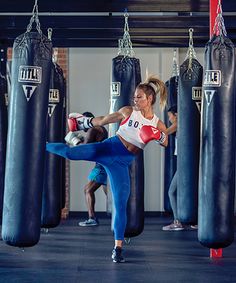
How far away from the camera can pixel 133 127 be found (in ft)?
13.8

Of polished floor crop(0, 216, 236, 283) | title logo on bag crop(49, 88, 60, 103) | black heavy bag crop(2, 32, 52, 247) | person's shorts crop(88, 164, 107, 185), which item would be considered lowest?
polished floor crop(0, 216, 236, 283)

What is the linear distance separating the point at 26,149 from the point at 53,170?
1319mm

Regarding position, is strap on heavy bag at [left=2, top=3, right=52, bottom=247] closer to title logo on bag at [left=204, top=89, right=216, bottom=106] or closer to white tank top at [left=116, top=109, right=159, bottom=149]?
white tank top at [left=116, top=109, right=159, bottom=149]

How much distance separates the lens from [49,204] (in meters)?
4.77

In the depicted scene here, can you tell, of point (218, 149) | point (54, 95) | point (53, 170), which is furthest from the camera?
point (54, 95)

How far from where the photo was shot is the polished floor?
12.2 ft

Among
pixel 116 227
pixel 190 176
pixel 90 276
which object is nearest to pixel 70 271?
pixel 90 276

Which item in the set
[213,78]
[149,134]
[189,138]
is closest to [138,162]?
[189,138]

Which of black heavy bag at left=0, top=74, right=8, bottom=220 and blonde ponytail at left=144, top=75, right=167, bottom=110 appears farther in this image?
black heavy bag at left=0, top=74, right=8, bottom=220

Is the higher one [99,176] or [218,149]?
[218,149]

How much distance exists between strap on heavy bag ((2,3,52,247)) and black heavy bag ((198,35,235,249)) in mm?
1061

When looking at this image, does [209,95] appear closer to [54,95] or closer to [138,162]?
[138,162]

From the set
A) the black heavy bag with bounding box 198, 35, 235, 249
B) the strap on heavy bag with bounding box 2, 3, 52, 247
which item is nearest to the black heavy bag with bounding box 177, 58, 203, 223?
the black heavy bag with bounding box 198, 35, 235, 249

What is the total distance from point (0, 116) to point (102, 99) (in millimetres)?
2529
